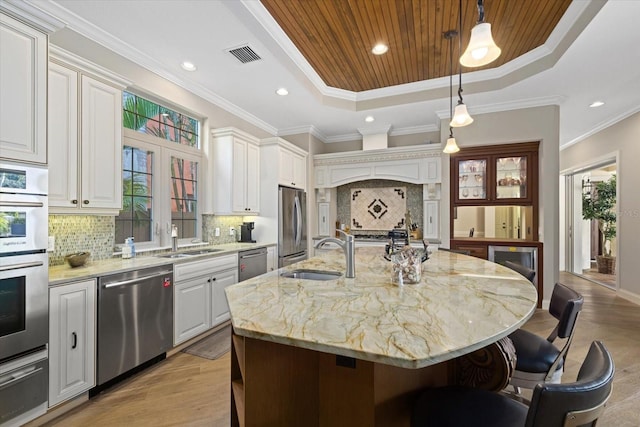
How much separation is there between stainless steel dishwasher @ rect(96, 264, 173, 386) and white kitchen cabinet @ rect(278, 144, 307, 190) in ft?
7.88

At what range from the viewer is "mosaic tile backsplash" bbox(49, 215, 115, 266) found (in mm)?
2418

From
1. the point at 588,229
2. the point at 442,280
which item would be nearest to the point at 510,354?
the point at 442,280

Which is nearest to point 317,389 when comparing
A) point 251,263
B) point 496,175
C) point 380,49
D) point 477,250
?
point 251,263

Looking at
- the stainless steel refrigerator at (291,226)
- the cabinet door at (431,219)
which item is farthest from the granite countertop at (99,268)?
the cabinet door at (431,219)

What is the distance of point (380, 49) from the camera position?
127 inches

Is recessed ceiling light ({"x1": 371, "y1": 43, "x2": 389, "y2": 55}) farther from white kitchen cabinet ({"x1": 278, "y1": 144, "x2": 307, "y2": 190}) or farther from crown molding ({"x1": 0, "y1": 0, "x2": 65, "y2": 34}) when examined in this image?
crown molding ({"x1": 0, "y1": 0, "x2": 65, "y2": 34})

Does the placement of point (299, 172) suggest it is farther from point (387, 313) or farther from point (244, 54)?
point (387, 313)

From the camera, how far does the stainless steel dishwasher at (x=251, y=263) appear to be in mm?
3717

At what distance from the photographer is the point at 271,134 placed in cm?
545

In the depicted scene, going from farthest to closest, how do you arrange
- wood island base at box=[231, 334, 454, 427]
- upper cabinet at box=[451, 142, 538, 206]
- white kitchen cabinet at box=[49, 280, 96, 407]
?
upper cabinet at box=[451, 142, 538, 206], white kitchen cabinet at box=[49, 280, 96, 407], wood island base at box=[231, 334, 454, 427]

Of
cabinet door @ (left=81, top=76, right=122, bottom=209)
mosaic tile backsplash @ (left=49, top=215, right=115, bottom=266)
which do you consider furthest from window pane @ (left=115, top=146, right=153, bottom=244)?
cabinet door @ (left=81, top=76, right=122, bottom=209)

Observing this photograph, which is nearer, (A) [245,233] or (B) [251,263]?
(B) [251,263]

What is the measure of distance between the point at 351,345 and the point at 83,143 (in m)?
2.63

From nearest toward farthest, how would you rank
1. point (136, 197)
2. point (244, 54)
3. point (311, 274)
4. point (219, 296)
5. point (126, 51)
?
point (311, 274) → point (126, 51) → point (244, 54) → point (136, 197) → point (219, 296)
